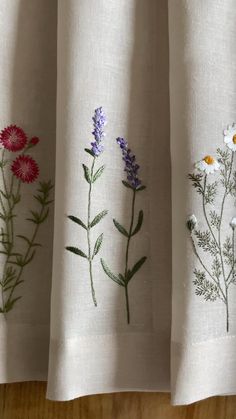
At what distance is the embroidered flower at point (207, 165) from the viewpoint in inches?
24.5

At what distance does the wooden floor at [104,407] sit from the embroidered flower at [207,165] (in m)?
0.35

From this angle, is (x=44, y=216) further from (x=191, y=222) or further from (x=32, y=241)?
(x=191, y=222)

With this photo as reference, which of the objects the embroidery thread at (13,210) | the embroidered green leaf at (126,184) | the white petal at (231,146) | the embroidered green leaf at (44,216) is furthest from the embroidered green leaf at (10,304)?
the white petal at (231,146)

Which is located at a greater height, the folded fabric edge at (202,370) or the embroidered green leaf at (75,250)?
the embroidered green leaf at (75,250)

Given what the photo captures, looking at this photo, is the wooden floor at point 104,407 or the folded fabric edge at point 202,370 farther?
the wooden floor at point 104,407

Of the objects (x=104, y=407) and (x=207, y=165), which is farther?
(x=104, y=407)

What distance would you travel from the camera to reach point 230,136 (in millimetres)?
640

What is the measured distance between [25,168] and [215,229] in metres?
0.28

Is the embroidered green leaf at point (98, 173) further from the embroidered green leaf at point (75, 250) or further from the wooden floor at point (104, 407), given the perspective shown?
the wooden floor at point (104, 407)

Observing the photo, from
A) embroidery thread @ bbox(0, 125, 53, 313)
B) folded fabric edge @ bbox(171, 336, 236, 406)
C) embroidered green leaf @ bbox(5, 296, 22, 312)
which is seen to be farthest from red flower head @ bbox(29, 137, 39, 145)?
folded fabric edge @ bbox(171, 336, 236, 406)

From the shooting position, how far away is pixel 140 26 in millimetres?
683

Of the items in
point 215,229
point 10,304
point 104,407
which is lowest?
point 104,407

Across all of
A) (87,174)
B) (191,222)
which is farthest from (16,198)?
(191,222)

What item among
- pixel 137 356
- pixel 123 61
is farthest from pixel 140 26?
pixel 137 356
